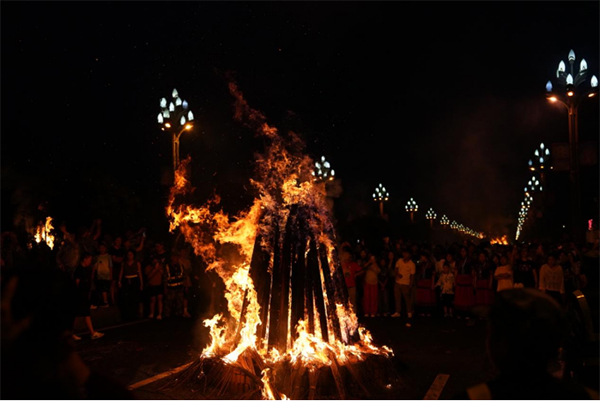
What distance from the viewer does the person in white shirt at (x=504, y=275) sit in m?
13.9

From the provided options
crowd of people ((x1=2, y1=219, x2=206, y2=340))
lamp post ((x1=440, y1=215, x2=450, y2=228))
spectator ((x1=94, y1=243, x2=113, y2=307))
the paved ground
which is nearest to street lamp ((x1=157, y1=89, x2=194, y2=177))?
crowd of people ((x1=2, y1=219, x2=206, y2=340))

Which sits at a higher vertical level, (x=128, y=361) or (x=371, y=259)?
(x=371, y=259)

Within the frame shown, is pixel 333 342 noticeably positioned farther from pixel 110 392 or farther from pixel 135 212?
pixel 135 212

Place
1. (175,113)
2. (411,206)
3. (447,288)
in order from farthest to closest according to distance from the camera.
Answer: (411,206) < (175,113) < (447,288)

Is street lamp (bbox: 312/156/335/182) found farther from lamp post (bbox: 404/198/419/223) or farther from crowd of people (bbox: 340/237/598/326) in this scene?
lamp post (bbox: 404/198/419/223)

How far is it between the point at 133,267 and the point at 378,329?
21.5ft

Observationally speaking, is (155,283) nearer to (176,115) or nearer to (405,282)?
(176,115)

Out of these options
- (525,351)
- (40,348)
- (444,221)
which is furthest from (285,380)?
(444,221)

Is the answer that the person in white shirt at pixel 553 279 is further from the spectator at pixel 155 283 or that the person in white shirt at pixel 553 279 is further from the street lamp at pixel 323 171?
the spectator at pixel 155 283

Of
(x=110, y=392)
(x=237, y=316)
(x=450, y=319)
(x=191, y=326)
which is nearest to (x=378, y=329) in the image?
(x=450, y=319)

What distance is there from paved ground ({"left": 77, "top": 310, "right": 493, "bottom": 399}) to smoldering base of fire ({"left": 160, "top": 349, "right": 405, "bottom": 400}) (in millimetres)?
224

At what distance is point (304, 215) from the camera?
8211mm

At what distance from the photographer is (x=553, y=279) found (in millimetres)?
13516

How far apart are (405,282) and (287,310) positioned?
8.21 meters
